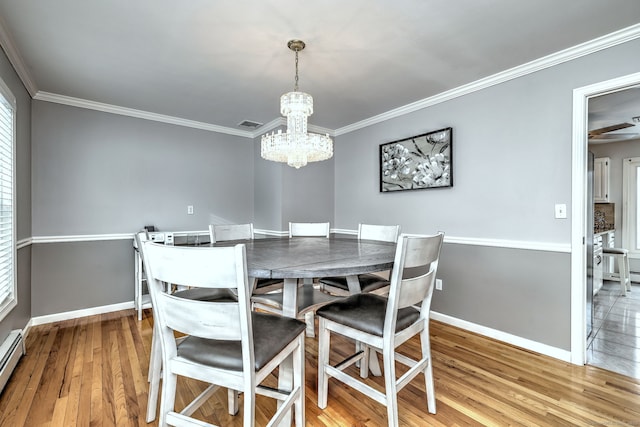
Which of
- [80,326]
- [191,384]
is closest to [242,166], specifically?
[80,326]

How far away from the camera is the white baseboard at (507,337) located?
2.17 meters

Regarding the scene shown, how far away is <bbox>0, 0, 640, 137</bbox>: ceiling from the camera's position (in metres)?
1.69

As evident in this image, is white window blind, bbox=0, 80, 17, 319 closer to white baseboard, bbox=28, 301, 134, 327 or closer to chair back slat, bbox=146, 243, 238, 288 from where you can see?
white baseboard, bbox=28, 301, 134, 327

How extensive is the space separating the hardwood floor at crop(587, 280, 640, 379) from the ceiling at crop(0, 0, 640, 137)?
7.34ft

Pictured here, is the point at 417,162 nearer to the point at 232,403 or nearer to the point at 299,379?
the point at 299,379

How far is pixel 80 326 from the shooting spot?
2.80m

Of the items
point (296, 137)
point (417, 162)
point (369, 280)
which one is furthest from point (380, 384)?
point (417, 162)

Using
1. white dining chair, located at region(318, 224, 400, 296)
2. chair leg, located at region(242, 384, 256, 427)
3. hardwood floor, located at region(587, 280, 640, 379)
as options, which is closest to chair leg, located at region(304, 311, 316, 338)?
white dining chair, located at region(318, 224, 400, 296)

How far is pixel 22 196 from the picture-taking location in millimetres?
2539

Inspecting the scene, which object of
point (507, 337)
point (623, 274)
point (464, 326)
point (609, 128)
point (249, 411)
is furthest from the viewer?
point (623, 274)

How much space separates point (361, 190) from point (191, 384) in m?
2.74

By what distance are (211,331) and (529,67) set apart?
284cm

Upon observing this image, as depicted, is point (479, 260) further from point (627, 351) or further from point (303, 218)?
point (303, 218)

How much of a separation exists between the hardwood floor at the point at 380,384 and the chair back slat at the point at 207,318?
0.83 meters
